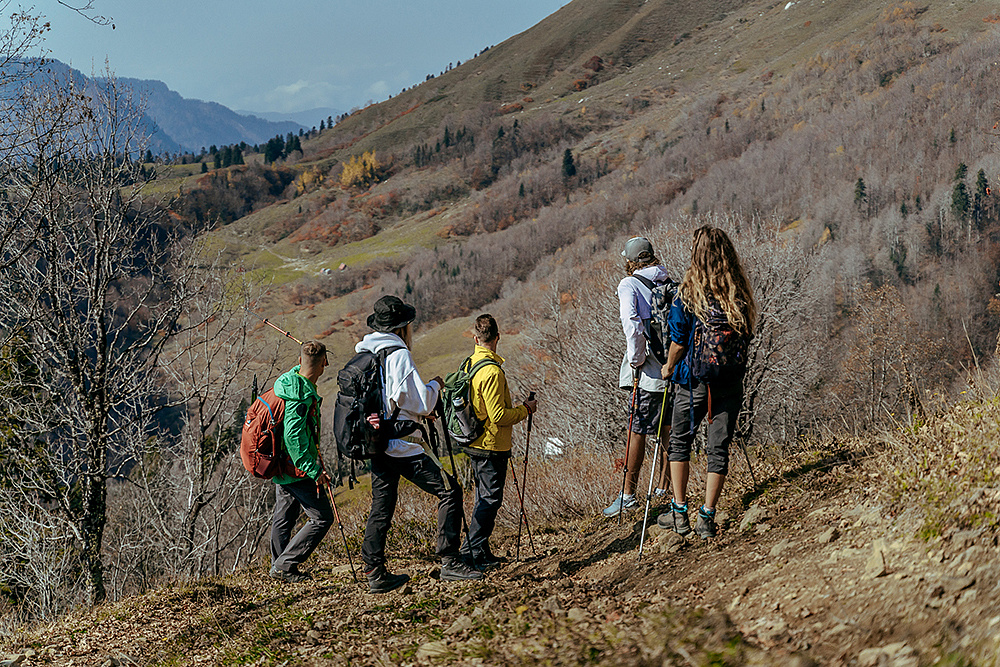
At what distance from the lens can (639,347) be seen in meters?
4.95

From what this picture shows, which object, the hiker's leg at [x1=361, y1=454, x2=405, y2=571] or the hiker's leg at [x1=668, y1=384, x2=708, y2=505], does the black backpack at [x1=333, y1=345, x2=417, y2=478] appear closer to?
the hiker's leg at [x1=361, y1=454, x2=405, y2=571]

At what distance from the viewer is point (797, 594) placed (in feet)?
10.8

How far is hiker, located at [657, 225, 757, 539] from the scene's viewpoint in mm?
4234

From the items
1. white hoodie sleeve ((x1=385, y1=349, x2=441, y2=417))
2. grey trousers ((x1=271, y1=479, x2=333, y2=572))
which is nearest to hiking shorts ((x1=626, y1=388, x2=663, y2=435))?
white hoodie sleeve ((x1=385, y1=349, x2=441, y2=417))

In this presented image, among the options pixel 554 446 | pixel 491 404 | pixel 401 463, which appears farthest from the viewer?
pixel 554 446

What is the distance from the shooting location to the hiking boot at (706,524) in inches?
176

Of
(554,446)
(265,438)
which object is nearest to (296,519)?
(265,438)

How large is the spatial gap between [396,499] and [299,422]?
0.94 meters

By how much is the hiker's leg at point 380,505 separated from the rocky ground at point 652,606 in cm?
35

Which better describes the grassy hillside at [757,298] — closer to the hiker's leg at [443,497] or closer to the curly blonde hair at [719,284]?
the hiker's leg at [443,497]

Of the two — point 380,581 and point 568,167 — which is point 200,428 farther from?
point 568,167

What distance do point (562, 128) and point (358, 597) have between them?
648 feet

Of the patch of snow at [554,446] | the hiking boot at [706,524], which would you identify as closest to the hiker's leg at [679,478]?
the hiking boot at [706,524]

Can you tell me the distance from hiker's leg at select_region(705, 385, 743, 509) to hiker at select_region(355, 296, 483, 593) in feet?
5.84
